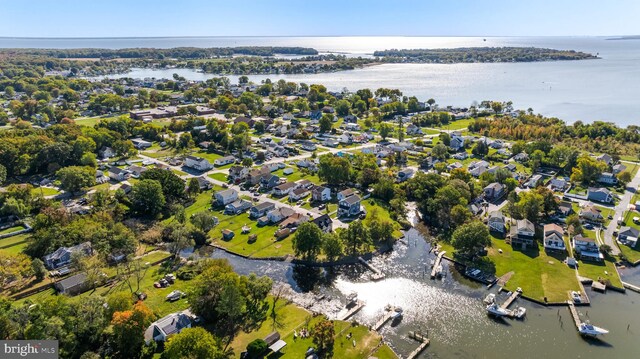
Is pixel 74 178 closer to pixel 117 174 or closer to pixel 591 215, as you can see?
pixel 117 174

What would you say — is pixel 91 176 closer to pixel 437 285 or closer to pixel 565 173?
pixel 437 285

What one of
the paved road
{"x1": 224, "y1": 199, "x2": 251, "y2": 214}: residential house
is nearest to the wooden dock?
the paved road

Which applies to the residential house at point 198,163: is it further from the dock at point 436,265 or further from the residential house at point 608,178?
the residential house at point 608,178

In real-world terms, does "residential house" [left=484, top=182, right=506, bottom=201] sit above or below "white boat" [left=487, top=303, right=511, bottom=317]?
above

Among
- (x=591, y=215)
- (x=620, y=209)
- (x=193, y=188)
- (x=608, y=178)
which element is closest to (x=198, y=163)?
(x=193, y=188)

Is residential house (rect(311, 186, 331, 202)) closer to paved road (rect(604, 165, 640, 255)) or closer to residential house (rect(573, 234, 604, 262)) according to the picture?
residential house (rect(573, 234, 604, 262))

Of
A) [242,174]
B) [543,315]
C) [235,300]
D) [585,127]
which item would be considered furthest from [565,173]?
[235,300]
